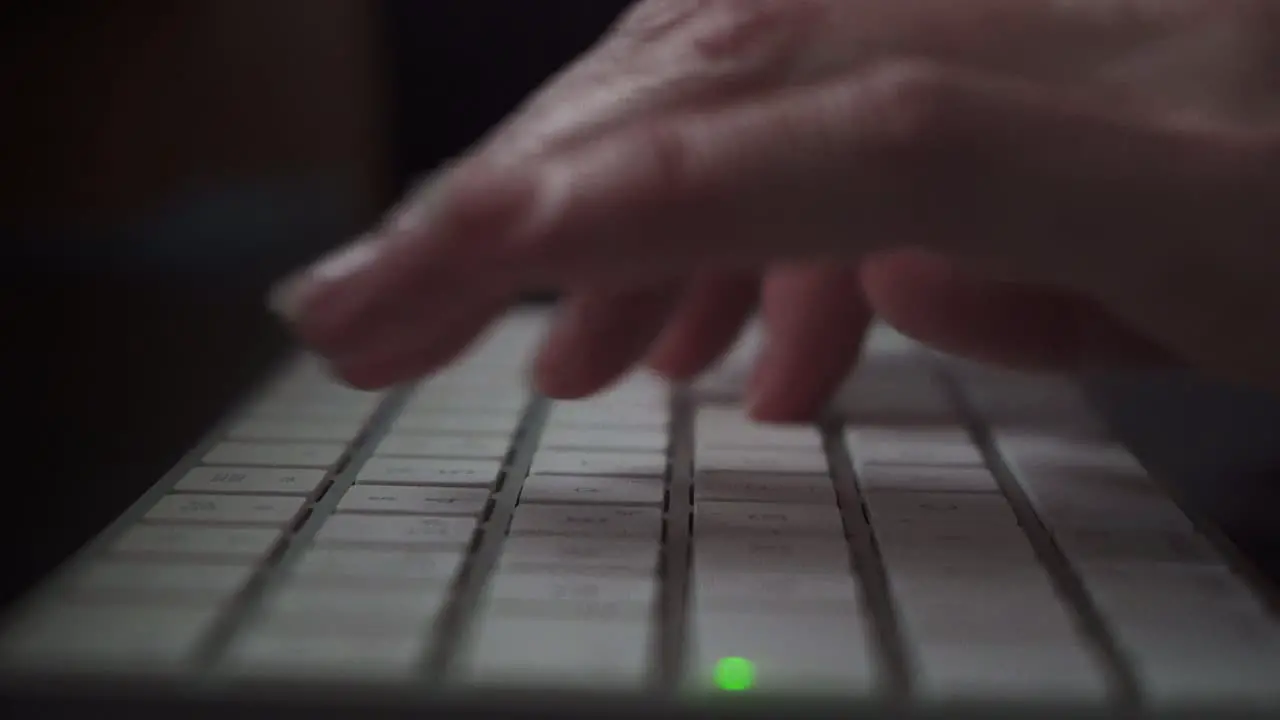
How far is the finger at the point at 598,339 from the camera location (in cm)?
42

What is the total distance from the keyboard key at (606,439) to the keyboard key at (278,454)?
0.27 feet

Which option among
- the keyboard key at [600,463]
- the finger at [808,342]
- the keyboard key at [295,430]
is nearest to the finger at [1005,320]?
the finger at [808,342]

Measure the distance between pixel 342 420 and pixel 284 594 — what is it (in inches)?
7.5

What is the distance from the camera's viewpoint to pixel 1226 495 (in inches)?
17.2

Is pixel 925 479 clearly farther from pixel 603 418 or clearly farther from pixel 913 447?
pixel 603 418

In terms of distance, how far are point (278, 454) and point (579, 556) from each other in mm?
160

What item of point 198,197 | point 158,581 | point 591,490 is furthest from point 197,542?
point 198,197

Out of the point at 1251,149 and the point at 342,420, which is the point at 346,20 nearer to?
the point at 342,420

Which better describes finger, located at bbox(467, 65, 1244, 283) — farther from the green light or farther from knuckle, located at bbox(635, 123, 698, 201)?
the green light

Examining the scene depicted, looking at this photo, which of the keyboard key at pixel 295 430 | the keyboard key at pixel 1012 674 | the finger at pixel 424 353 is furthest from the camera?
the keyboard key at pixel 295 430

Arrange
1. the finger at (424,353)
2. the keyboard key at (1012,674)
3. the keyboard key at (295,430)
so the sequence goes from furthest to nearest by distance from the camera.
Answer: the keyboard key at (295,430) → the finger at (424,353) → the keyboard key at (1012,674)

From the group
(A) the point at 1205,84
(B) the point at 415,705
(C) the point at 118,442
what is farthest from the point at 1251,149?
(C) the point at 118,442

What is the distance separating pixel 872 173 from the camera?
336mm

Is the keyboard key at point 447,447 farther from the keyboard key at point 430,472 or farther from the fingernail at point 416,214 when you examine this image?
the fingernail at point 416,214
